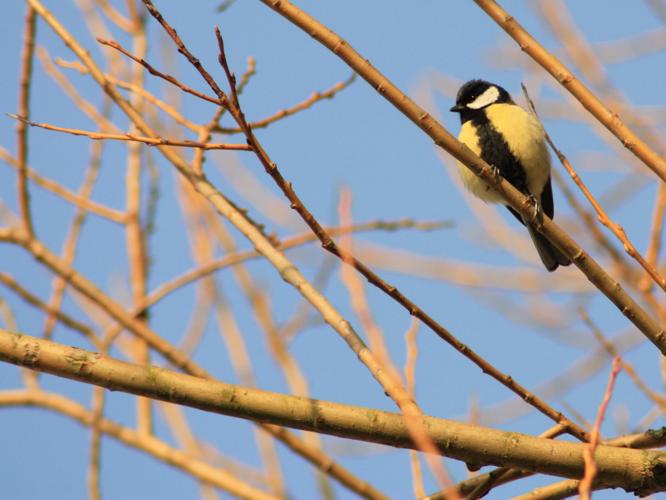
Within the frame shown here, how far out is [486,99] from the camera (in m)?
4.21

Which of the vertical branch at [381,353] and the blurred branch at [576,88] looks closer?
the vertical branch at [381,353]

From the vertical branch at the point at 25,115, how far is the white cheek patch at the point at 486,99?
2.09 metres

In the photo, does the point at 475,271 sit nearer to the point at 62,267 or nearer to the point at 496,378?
the point at 62,267

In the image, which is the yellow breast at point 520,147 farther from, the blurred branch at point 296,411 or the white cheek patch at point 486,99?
the blurred branch at point 296,411

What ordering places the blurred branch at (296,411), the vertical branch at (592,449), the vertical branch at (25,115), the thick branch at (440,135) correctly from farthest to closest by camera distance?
the vertical branch at (25,115) → the thick branch at (440,135) → the blurred branch at (296,411) → the vertical branch at (592,449)

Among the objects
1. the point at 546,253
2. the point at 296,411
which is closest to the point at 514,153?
the point at 546,253

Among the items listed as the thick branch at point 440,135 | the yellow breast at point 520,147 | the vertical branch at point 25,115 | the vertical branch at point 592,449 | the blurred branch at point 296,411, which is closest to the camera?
the vertical branch at point 592,449

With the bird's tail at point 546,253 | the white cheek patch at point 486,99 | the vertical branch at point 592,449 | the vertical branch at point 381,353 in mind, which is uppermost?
the white cheek patch at point 486,99

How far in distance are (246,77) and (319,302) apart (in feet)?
3.71

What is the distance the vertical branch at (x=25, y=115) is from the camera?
286cm

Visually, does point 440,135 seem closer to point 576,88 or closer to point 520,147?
point 576,88

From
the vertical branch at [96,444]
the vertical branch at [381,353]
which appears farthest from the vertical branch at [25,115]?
the vertical branch at [381,353]

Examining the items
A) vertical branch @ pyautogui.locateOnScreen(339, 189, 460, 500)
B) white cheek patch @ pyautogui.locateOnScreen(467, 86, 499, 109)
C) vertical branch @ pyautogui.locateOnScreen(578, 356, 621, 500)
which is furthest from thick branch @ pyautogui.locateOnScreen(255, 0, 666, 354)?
white cheek patch @ pyautogui.locateOnScreen(467, 86, 499, 109)

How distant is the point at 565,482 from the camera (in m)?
1.99
